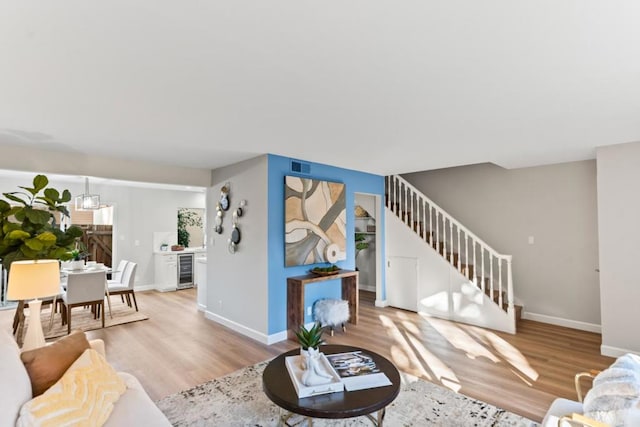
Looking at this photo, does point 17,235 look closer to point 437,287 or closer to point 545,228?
point 437,287

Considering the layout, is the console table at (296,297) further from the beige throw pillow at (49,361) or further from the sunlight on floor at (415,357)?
the beige throw pillow at (49,361)

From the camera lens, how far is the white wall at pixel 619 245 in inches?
140

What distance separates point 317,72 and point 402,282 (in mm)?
4498

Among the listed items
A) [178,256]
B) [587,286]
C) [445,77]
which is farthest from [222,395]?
[178,256]

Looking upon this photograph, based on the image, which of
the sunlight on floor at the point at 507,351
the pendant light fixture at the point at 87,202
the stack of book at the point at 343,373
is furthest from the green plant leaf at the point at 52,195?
the sunlight on floor at the point at 507,351

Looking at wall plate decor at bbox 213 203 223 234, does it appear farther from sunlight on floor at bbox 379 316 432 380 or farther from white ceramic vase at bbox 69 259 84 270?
sunlight on floor at bbox 379 316 432 380

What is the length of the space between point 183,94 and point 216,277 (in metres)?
3.33

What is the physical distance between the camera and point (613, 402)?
161cm

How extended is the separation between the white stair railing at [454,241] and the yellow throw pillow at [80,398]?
177 inches

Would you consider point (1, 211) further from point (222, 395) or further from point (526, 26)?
point (526, 26)

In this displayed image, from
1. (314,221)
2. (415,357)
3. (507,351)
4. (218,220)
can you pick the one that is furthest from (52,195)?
(507,351)

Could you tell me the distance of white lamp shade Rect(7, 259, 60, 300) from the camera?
2.25 metres

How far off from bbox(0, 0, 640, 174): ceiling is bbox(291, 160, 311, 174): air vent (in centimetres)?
87

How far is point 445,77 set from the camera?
2070mm
